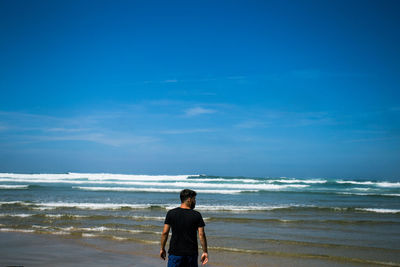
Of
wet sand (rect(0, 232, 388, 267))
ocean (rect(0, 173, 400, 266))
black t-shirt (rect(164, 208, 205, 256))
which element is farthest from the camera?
→ ocean (rect(0, 173, 400, 266))

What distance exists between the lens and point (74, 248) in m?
9.14

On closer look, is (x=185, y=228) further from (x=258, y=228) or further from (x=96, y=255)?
(x=258, y=228)

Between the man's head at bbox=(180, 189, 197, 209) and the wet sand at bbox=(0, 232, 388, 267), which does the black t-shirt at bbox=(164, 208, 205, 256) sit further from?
the wet sand at bbox=(0, 232, 388, 267)

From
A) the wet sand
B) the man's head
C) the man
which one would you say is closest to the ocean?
the wet sand

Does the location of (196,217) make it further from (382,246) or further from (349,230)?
(349,230)

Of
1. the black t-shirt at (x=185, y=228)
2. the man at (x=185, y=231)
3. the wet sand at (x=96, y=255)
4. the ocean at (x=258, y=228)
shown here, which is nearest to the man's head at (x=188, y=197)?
the man at (x=185, y=231)

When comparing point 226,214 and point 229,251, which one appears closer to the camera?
point 229,251

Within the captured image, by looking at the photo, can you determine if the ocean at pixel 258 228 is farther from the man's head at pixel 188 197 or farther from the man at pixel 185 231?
the man's head at pixel 188 197

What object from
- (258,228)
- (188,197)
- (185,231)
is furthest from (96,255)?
(258,228)

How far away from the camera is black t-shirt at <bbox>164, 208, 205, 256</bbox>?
4.85 m

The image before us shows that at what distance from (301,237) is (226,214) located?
18.0 ft

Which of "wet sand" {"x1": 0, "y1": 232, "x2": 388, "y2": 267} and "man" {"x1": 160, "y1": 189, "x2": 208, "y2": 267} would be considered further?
"wet sand" {"x1": 0, "y1": 232, "x2": 388, "y2": 267}

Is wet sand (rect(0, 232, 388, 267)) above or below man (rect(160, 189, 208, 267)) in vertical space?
below

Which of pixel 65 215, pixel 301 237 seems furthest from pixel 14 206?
pixel 301 237
